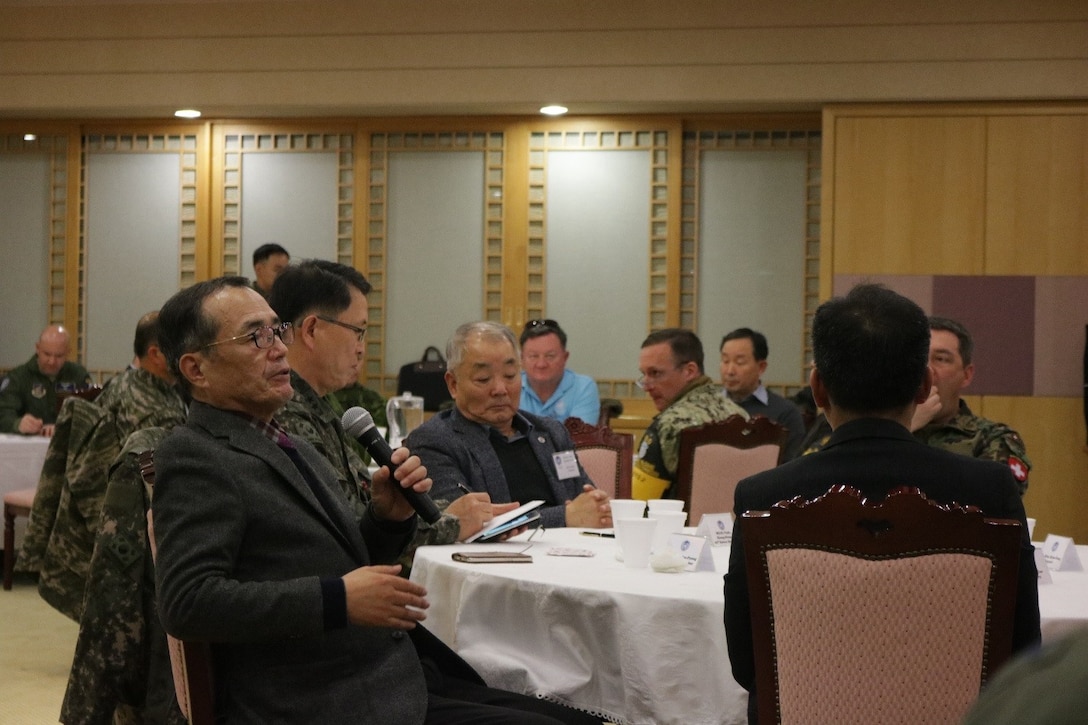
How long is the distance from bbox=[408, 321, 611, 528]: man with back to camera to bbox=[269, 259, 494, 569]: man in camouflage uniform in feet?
0.89

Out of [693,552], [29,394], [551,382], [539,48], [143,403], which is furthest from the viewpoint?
[539,48]

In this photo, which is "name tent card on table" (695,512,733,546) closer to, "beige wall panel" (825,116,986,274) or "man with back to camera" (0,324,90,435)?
"beige wall panel" (825,116,986,274)

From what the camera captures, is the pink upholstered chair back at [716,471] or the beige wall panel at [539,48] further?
the beige wall panel at [539,48]

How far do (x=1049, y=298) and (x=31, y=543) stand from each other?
18.8 ft

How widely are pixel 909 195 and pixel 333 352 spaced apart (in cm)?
539

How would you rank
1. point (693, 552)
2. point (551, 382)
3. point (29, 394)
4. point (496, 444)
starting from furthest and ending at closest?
point (29, 394), point (551, 382), point (496, 444), point (693, 552)

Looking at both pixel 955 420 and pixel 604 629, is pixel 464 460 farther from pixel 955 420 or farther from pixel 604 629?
pixel 955 420

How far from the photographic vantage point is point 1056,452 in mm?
7551

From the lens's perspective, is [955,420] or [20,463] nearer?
[955,420]

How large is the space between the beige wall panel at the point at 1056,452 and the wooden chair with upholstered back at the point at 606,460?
4.03m

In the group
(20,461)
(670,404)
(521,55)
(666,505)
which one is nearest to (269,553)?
(666,505)

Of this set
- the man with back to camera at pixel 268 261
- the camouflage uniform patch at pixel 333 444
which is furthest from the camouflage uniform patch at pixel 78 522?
the man with back to camera at pixel 268 261

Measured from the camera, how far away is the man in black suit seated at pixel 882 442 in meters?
1.95

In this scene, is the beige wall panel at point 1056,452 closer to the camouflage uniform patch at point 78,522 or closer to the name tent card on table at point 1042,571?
the name tent card on table at point 1042,571
